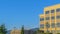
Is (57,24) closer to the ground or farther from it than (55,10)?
closer to the ground

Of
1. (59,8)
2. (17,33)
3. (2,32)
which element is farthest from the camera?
(17,33)

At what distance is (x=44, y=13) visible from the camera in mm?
111812

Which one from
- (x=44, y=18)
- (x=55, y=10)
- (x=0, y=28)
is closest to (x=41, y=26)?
(x=44, y=18)

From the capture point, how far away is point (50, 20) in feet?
355

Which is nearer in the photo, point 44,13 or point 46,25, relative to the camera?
point 46,25

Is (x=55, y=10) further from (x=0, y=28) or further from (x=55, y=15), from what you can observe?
(x=0, y=28)

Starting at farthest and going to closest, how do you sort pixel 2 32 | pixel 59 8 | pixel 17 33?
pixel 17 33 → pixel 59 8 → pixel 2 32

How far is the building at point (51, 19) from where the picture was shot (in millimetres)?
103450

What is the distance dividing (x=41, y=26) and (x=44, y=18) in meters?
4.29

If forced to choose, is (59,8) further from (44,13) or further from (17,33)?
(17,33)

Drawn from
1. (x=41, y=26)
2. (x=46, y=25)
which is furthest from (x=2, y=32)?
(x=41, y=26)

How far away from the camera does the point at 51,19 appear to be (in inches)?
4232

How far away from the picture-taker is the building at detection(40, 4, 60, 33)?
10345 centimetres

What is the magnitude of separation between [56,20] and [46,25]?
5.38 metres
